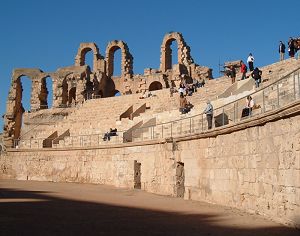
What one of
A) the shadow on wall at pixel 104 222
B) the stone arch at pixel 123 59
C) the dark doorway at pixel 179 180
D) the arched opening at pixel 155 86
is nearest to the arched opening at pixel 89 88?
the stone arch at pixel 123 59

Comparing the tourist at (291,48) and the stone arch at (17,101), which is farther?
the stone arch at (17,101)

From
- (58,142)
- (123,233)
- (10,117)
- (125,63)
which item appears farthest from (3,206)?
(125,63)

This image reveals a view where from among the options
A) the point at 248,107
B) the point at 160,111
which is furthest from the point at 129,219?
the point at 160,111

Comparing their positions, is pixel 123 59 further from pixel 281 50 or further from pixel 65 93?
pixel 281 50

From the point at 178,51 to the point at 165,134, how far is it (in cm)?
2286

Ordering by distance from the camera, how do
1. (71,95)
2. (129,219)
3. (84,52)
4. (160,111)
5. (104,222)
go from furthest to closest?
(84,52) → (71,95) → (160,111) → (129,219) → (104,222)

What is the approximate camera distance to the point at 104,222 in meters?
9.86

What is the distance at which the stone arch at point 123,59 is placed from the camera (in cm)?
4209

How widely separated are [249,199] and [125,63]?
32625 millimetres

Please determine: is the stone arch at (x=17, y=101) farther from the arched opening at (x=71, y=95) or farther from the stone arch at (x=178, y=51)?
the stone arch at (x=178, y=51)

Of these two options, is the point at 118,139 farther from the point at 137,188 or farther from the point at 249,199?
the point at 249,199

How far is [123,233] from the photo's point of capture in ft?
27.9

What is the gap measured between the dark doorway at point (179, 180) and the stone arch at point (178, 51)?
2339 cm

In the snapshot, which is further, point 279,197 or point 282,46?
point 282,46
